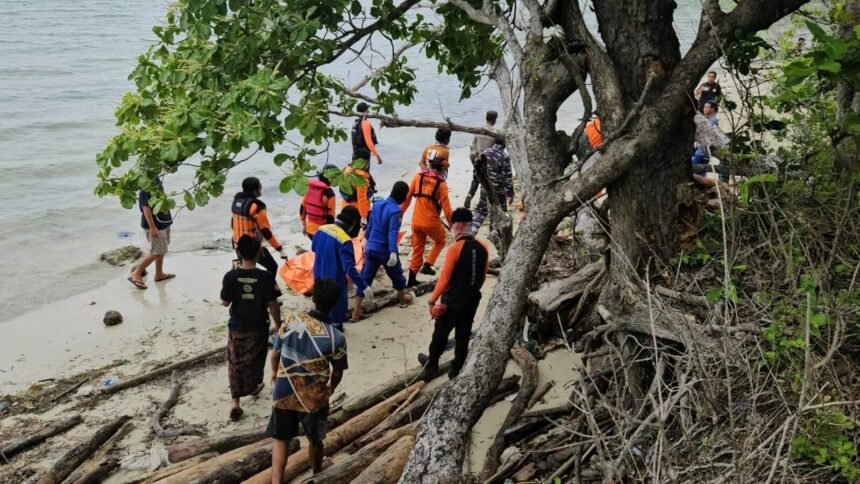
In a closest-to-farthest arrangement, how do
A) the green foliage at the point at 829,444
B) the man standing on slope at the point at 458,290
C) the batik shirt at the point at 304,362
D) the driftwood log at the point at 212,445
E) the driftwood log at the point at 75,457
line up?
the green foliage at the point at 829,444, the batik shirt at the point at 304,362, the driftwood log at the point at 75,457, the driftwood log at the point at 212,445, the man standing on slope at the point at 458,290

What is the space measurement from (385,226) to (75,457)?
404 centimetres

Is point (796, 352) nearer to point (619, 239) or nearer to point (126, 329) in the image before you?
point (619, 239)

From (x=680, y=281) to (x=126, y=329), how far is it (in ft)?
21.4

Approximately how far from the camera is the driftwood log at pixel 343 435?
17.6 ft

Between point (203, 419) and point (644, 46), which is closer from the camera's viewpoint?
point (644, 46)

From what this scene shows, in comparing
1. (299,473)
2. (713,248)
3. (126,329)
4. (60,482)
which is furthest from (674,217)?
(126,329)

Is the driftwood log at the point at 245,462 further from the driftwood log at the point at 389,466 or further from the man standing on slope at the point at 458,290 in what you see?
the man standing on slope at the point at 458,290

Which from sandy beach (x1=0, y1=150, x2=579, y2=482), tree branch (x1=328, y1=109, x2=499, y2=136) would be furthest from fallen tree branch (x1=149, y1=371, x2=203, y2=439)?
tree branch (x1=328, y1=109, x2=499, y2=136)

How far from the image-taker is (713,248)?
217 inches

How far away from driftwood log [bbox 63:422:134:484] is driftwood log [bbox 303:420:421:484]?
1.72m

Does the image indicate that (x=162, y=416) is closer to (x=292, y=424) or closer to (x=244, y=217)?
(x=292, y=424)

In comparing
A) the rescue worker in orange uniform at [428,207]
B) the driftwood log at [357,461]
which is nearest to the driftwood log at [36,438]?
the driftwood log at [357,461]

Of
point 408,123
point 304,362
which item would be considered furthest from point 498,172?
point 304,362

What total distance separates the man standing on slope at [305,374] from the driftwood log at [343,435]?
151 mm
